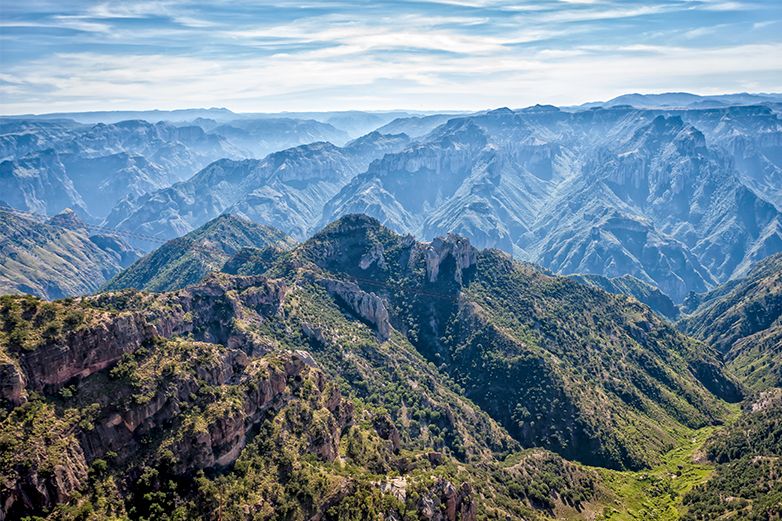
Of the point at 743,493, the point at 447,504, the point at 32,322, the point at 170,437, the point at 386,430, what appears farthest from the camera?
the point at 743,493

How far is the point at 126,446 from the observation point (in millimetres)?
102625

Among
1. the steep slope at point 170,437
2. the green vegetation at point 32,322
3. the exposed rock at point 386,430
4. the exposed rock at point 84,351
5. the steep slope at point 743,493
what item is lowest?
the steep slope at point 743,493

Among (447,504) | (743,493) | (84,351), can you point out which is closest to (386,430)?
(447,504)

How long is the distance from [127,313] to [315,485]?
50801 mm

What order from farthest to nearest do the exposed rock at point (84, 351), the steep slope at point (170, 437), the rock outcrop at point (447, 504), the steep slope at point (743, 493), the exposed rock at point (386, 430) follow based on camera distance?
the exposed rock at point (386, 430)
the steep slope at point (743, 493)
the rock outcrop at point (447, 504)
the exposed rock at point (84, 351)
the steep slope at point (170, 437)

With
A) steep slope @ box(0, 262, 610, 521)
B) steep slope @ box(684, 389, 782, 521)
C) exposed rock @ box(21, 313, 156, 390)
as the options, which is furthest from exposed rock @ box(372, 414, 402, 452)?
steep slope @ box(684, 389, 782, 521)

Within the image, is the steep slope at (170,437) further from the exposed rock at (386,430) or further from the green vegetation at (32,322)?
the exposed rock at (386,430)

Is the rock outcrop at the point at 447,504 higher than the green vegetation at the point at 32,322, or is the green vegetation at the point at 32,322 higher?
the green vegetation at the point at 32,322

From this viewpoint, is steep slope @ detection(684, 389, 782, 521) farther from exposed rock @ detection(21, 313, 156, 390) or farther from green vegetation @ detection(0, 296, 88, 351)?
green vegetation @ detection(0, 296, 88, 351)

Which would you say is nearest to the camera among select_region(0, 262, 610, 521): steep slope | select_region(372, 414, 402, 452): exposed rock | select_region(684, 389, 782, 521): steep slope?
select_region(0, 262, 610, 521): steep slope

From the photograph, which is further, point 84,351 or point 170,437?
point 170,437

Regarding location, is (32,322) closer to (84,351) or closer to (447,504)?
(84,351)

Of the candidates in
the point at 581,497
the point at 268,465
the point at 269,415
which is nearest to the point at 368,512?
the point at 268,465

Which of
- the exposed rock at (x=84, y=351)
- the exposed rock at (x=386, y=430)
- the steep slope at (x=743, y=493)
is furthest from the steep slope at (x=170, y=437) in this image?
the steep slope at (x=743, y=493)
